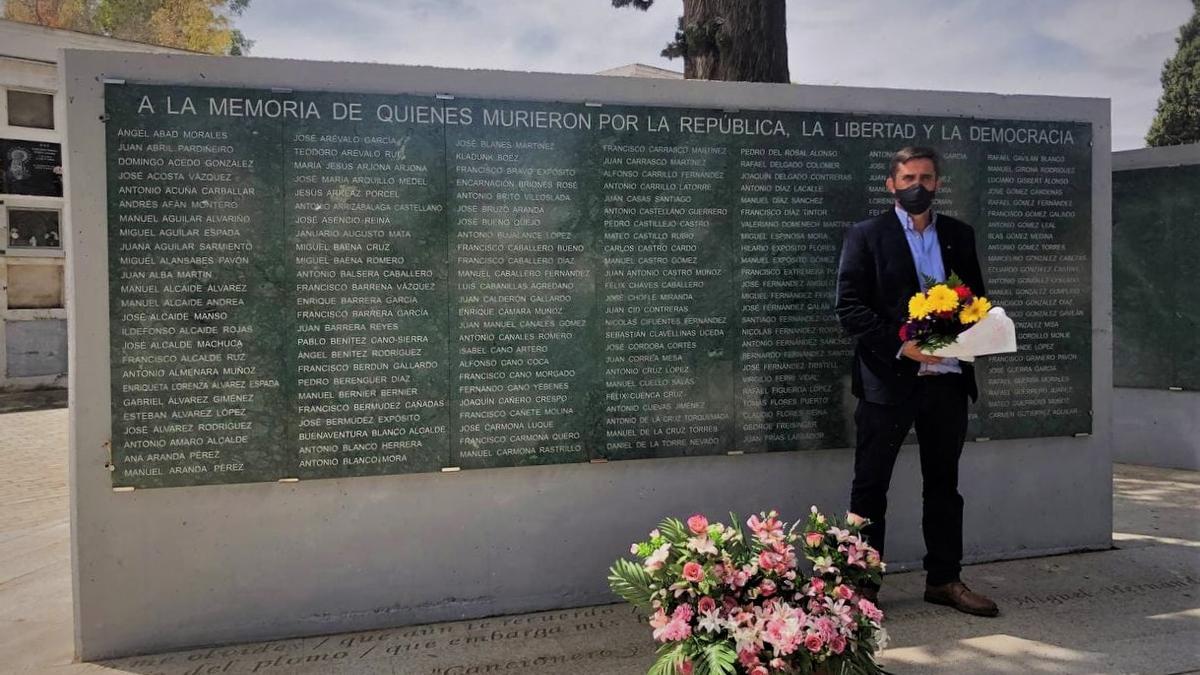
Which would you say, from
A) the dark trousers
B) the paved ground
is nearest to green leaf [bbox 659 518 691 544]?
the paved ground

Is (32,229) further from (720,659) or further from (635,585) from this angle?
(720,659)

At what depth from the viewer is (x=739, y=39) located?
6773mm

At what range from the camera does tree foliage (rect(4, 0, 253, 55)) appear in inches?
1036

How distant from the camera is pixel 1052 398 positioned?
194 inches

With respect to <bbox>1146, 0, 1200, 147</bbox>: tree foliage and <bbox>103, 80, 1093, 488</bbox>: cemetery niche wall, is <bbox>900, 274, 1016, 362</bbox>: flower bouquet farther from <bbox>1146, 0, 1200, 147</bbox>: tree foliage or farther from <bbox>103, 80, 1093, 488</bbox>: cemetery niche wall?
<bbox>1146, 0, 1200, 147</bbox>: tree foliage

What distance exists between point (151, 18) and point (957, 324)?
31570 millimetres

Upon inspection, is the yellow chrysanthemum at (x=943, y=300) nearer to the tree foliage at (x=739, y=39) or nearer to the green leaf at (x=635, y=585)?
the green leaf at (x=635, y=585)

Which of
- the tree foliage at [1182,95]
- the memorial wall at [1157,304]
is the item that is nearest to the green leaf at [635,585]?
the memorial wall at [1157,304]

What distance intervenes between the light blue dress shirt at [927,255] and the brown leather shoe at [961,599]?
3.55 ft

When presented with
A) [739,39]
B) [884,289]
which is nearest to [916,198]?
[884,289]

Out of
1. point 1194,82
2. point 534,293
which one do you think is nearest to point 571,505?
point 534,293

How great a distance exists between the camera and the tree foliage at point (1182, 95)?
76.8 feet

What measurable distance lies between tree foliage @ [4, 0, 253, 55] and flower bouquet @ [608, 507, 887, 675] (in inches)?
1050

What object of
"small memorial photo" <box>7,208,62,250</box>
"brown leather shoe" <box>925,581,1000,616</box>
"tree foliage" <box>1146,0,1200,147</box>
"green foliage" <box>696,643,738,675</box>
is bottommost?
"brown leather shoe" <box>925,581,1000,616</box>
